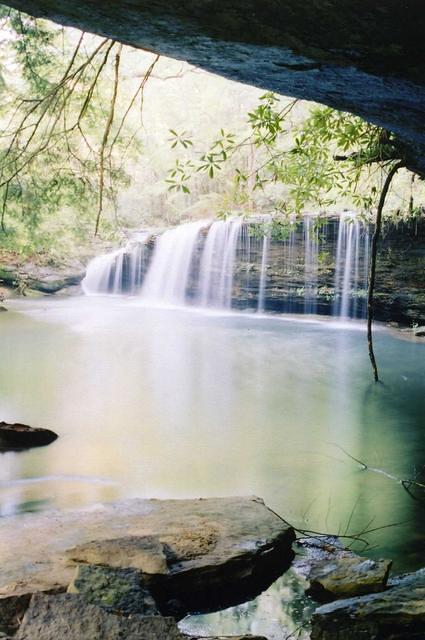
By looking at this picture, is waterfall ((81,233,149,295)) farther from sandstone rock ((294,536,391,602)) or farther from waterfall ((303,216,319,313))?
sandstone rock ((294,536,391,602))

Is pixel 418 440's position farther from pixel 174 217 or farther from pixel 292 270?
pixel 174 217

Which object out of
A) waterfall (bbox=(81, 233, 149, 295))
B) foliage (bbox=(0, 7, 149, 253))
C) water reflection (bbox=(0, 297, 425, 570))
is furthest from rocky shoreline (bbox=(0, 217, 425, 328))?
foliage (bbox=(0, 7, 149, 253))

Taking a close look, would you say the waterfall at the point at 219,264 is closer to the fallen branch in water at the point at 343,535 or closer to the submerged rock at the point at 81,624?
the fallen branch in water at the point at 343,535

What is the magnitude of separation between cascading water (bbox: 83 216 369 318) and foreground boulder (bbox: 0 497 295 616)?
1225 cm

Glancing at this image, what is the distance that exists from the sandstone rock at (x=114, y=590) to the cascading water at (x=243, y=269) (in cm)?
1355

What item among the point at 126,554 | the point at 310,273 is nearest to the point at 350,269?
the point at 310,273

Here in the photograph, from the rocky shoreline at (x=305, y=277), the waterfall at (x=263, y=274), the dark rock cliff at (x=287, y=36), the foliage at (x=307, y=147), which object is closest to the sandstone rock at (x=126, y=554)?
the dark rock cliff at (x=287, y=36)

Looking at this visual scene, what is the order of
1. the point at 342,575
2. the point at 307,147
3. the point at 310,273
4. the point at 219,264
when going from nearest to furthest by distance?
1. the point at 342,575
2. the point at 307,147
3. the point at 310,273
4. the point at 219,264

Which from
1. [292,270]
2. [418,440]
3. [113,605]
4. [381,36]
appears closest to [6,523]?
[113,605]

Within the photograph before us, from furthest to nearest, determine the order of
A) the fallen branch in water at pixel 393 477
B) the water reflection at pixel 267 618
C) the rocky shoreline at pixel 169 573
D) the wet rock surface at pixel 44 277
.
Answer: the wet rock surface at pixel 44 277
the fallen branch in water at pixel 393 477
the water reflection at pixel 267 618
the rocky shoreline at pixel 169 573

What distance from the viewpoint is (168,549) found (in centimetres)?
340

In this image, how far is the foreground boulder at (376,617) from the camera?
252 cm

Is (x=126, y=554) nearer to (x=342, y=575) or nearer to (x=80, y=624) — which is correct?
(x=80, y=624)

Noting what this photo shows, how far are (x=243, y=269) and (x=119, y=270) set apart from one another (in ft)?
20.2
